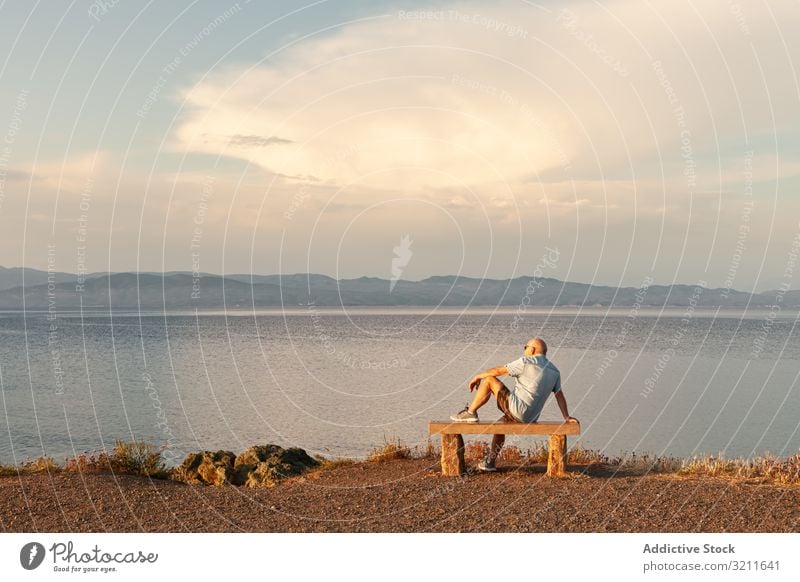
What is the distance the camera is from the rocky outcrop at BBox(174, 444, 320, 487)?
12414 mm

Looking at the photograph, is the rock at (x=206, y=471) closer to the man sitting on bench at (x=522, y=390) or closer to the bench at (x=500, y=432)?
the bench at (x=500, y=432)

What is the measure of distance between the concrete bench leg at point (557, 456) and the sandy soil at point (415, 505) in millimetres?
169

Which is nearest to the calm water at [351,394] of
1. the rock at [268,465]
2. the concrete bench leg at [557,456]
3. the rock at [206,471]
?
the rock at [268,465]

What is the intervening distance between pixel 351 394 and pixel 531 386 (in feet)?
72.2

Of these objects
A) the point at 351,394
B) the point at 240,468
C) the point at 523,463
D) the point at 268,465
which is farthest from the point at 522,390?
the point at 351,394

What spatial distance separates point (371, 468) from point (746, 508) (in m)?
5.40

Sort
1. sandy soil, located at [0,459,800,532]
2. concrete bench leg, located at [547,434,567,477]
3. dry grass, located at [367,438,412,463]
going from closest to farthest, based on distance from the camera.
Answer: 1. sandy soil, located at [0,459,800,532]
2. concrete bench leg, located at [547,434,567,477]
3. dry grass, located at [367,438,412,463]

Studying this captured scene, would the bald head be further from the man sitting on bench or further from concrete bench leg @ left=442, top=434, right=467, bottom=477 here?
concrete bench leg @ left=442, top=434, right=467, bottom=477

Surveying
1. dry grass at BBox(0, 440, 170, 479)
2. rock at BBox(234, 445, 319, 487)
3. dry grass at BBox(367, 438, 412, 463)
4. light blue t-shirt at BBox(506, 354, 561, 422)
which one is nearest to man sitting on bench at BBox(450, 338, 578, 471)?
light blue t-shirt at BBox(506, 354, 561, 422)

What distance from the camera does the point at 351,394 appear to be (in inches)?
1300

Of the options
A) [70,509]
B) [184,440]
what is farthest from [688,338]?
[70,509]

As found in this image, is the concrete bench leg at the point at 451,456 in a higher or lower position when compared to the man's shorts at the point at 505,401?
lower

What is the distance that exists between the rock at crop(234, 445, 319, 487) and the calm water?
4.74m

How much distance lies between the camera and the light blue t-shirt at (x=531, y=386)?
11477 mm
